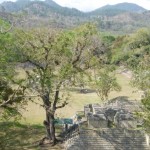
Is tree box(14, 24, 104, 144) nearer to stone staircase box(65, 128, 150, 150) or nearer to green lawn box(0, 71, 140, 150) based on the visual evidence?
green lawn box(0, 71, 140, 150)

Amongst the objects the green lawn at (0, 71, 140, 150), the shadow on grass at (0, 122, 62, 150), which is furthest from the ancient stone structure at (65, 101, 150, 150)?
the shadow on grass at (0, 122, 62, 150)

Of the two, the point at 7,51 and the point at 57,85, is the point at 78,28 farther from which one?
the point at 7,51

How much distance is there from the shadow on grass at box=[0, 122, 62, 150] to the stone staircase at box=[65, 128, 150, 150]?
3122 millimetres

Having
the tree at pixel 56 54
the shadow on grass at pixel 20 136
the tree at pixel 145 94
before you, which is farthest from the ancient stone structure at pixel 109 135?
the shadow on grass at pixel 20 136

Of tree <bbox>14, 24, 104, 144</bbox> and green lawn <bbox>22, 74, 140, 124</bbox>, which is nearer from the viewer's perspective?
tree <bbox>14, 24, 104, 144</bbox>

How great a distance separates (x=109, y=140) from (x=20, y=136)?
24.4 ft

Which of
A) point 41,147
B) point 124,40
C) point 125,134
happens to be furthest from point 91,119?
point 124,40

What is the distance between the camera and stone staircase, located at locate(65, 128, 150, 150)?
2338 cm

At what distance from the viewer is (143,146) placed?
23.4 metres

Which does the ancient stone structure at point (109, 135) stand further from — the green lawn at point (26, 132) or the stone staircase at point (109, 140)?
the green lawn at point (26, 132)

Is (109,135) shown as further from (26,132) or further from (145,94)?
(26,132)

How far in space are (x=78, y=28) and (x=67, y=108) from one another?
53.4 ft

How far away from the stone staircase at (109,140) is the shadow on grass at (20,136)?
3122 mm

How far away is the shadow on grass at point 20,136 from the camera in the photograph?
2580cm
